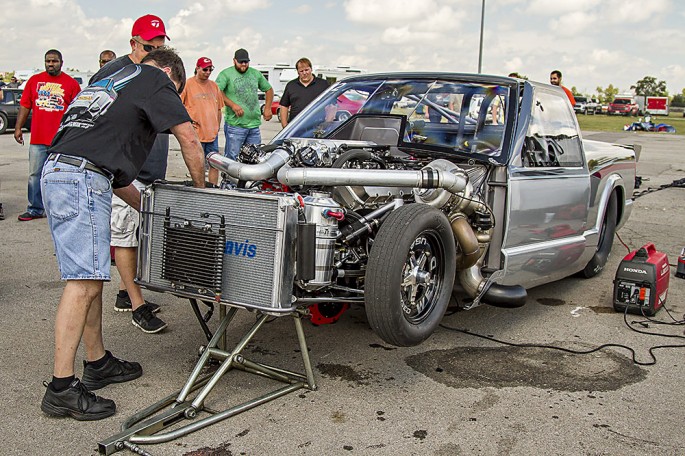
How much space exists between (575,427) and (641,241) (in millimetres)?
Result: 5266

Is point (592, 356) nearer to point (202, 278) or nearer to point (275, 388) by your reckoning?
point (275, 388)

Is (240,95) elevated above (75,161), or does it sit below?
above

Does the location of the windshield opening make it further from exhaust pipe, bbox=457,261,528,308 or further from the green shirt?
the green shirt

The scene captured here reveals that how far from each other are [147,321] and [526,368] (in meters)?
2.41

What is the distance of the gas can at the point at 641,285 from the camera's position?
5379mm

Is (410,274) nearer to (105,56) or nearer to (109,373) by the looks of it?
(109,373)

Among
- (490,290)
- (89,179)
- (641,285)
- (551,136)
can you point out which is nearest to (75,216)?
(89,179)

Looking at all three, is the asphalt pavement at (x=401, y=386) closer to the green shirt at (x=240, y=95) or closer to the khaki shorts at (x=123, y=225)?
the khaki shorts at (x=123, y=225)

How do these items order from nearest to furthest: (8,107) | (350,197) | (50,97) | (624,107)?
(350,197)
(50,97)
(8,107)
(624,107)

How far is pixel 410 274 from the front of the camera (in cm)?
400

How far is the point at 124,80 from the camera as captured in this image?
3678 mm

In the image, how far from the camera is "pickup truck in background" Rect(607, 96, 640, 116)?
203 feet

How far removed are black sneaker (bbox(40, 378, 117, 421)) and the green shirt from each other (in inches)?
240

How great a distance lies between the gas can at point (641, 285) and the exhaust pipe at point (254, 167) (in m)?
2.79
